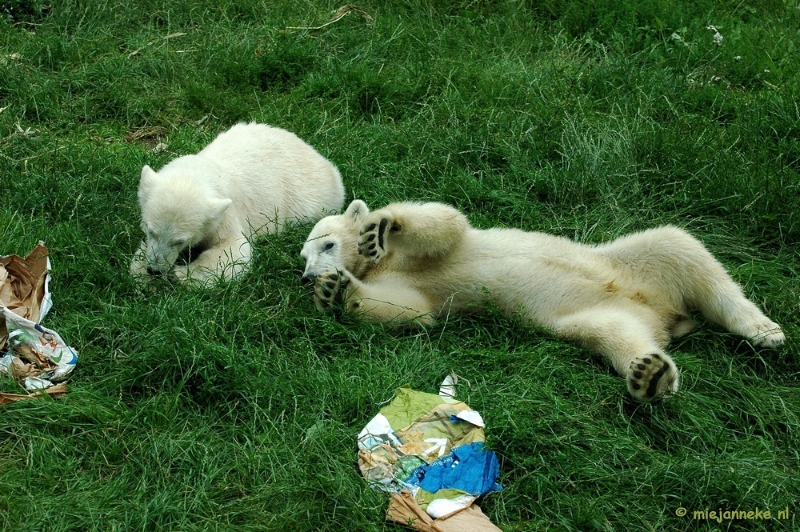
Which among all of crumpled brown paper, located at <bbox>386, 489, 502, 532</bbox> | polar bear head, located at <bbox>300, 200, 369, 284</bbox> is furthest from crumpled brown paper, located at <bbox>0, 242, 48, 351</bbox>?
crumpled brown paper, located at <bbox>386, 489, 502, 532</bbox>

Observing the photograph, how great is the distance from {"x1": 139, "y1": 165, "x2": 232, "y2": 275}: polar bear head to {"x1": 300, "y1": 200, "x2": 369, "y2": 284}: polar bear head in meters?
0.75

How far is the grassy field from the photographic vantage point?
4.32 meters

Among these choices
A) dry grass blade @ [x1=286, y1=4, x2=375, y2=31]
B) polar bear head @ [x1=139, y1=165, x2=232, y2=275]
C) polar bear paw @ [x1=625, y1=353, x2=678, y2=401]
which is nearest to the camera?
polar bear paw @ [x1=625, y1=353, x2=678, y2=401]

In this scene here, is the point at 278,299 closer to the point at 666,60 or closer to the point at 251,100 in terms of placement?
the point at 251,100

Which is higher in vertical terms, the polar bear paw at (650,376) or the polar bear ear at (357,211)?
the polar bear paw at (650,376)

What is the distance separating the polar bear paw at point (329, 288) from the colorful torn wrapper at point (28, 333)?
1453 millimetres

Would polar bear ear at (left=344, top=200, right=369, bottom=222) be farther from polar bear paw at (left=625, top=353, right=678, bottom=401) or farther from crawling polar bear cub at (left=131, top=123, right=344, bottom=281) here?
polar bear paw at (left=625, top=353, right=678, bottom=401)

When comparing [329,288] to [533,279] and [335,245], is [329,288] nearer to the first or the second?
[335,245]

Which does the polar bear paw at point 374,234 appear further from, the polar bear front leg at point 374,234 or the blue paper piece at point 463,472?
the blue paper piece at point 463,472

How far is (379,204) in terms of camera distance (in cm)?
700

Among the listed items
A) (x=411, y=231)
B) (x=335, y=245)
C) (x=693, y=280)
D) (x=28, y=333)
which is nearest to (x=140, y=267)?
(x=28, y=333)

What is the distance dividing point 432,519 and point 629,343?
1737 mm

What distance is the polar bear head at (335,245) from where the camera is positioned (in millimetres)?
5859

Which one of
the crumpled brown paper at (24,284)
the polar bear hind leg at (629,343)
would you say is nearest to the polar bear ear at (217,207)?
the crumpled brown paper at (24,284)
